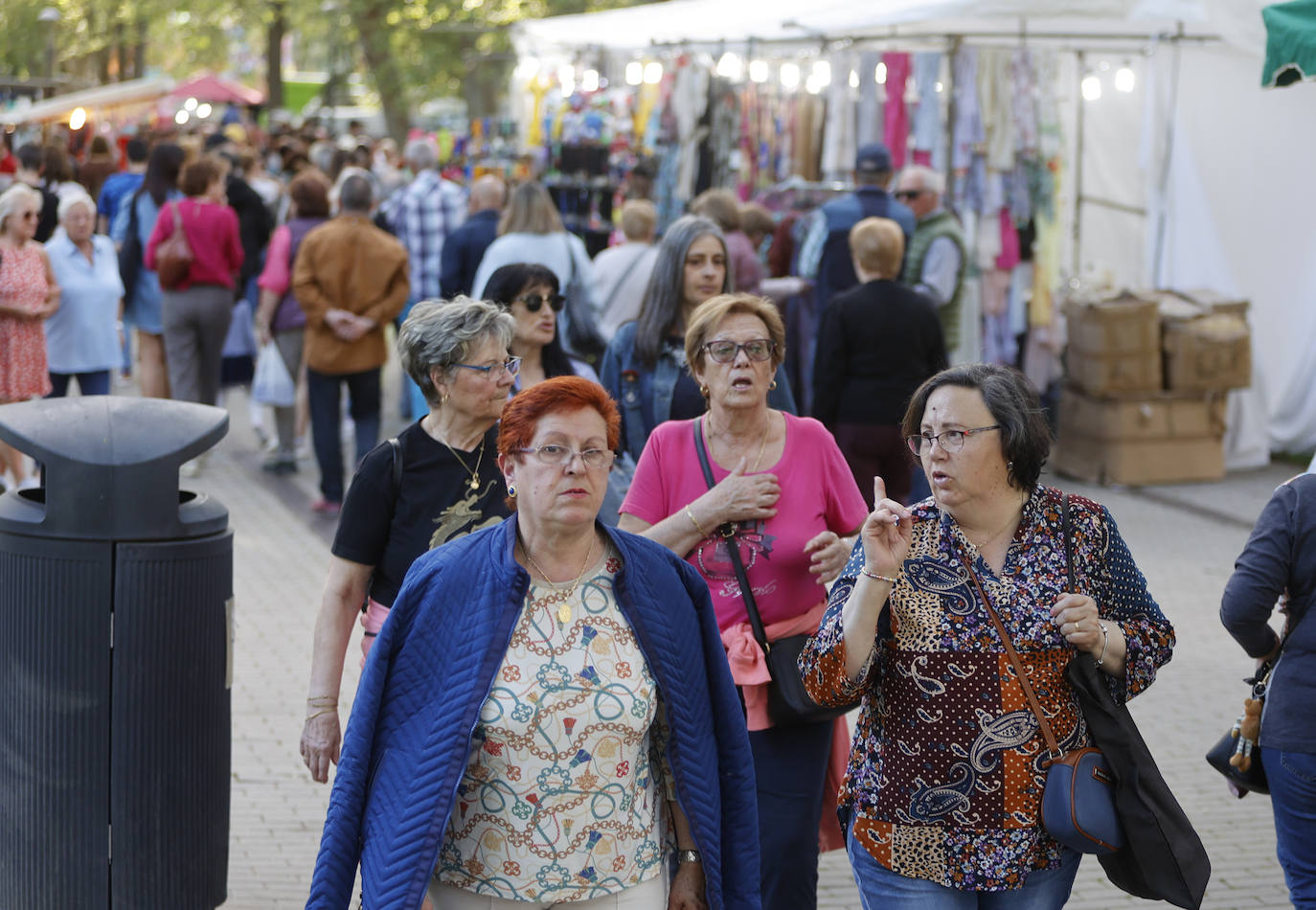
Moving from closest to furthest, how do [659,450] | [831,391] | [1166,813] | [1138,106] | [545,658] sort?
[545,658], [1166,813], [659,450], [831,391], [1138,106]

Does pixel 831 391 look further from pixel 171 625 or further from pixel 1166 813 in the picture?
pixel 1166 813

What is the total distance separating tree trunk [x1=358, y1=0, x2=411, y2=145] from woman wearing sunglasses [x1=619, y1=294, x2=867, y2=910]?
3583 cm

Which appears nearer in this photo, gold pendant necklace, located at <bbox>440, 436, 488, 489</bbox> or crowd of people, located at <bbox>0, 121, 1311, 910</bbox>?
crowd of people, located at <bbox>0, 121, 1311, 910</bbox>

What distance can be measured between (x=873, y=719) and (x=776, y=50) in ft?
41.8

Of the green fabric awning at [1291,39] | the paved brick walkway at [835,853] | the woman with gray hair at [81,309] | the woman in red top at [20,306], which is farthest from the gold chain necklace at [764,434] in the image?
the woman with gray hair at [81,309]

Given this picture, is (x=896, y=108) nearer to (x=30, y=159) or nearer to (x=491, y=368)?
(x=30, y=159)

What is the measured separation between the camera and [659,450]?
4.47 meters

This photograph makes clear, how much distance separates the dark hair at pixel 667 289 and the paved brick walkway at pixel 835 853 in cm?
188

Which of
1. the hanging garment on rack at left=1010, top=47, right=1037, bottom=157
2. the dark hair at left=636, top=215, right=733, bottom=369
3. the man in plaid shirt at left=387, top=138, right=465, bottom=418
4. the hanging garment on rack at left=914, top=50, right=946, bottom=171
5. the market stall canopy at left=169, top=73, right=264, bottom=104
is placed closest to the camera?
the dark hair at left=636, top=215, right=733, bottom=369

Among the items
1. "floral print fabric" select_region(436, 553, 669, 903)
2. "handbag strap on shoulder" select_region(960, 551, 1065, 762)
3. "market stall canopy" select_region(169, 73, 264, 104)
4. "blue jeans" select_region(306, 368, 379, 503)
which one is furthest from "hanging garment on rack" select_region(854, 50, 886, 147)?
"market stall canopy" select_region(169, 73, 264, 104)

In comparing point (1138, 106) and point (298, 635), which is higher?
point (1138, 106)

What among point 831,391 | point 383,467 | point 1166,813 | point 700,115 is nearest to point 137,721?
point 383,467

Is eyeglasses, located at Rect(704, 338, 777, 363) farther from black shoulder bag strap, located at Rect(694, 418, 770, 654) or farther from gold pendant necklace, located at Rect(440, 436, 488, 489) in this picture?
gold pendant necklace, located at Rect(440, 436, 488, 489)

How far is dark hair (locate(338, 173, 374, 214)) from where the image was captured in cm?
1024
